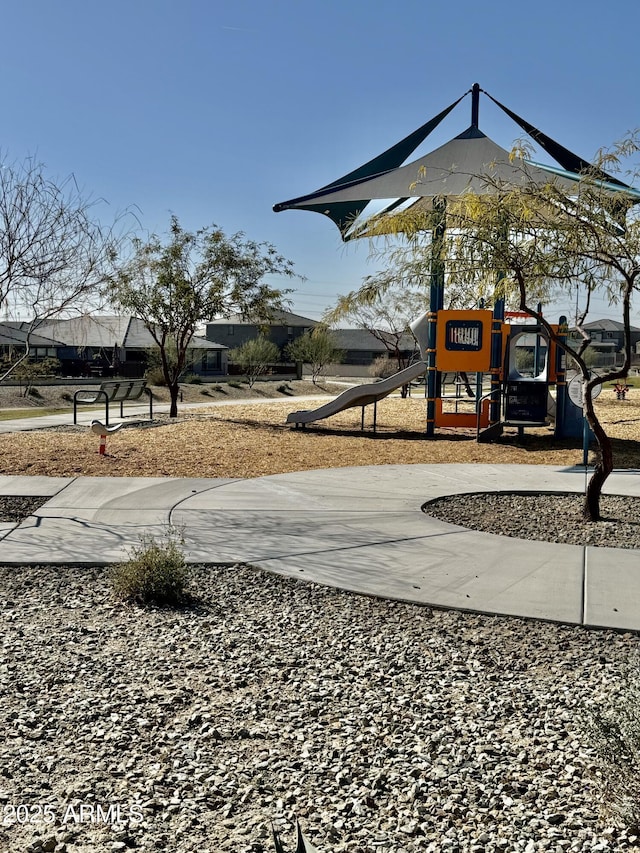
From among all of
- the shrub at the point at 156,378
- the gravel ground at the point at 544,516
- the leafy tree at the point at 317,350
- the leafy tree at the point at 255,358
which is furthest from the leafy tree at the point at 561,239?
the leafy tree at the point at 317,350

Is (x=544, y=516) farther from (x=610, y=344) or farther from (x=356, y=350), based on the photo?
→ (x=610, y=344)

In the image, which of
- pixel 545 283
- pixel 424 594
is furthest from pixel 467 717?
pixel 545 283

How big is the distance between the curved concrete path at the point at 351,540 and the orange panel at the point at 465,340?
21.0 feet

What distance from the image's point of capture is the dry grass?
12.3 meters

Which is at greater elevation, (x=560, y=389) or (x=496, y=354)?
(x=496, y=354)

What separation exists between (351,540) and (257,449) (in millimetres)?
7548

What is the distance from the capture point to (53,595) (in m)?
5.84

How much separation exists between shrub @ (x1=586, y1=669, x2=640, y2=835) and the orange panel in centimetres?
1401

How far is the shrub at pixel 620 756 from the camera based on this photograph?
9.81ft

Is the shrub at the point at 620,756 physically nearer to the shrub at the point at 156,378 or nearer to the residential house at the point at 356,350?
the shrub at the point at 156,378

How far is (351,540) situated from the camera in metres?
7.40

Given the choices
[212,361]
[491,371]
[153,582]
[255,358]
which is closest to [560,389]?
[491,371]

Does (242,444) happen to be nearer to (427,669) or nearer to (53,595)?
(53,595)

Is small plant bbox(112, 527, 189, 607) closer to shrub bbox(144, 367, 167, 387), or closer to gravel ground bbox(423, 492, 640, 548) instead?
gravel ground bbox(423, 492, 640, 548)
